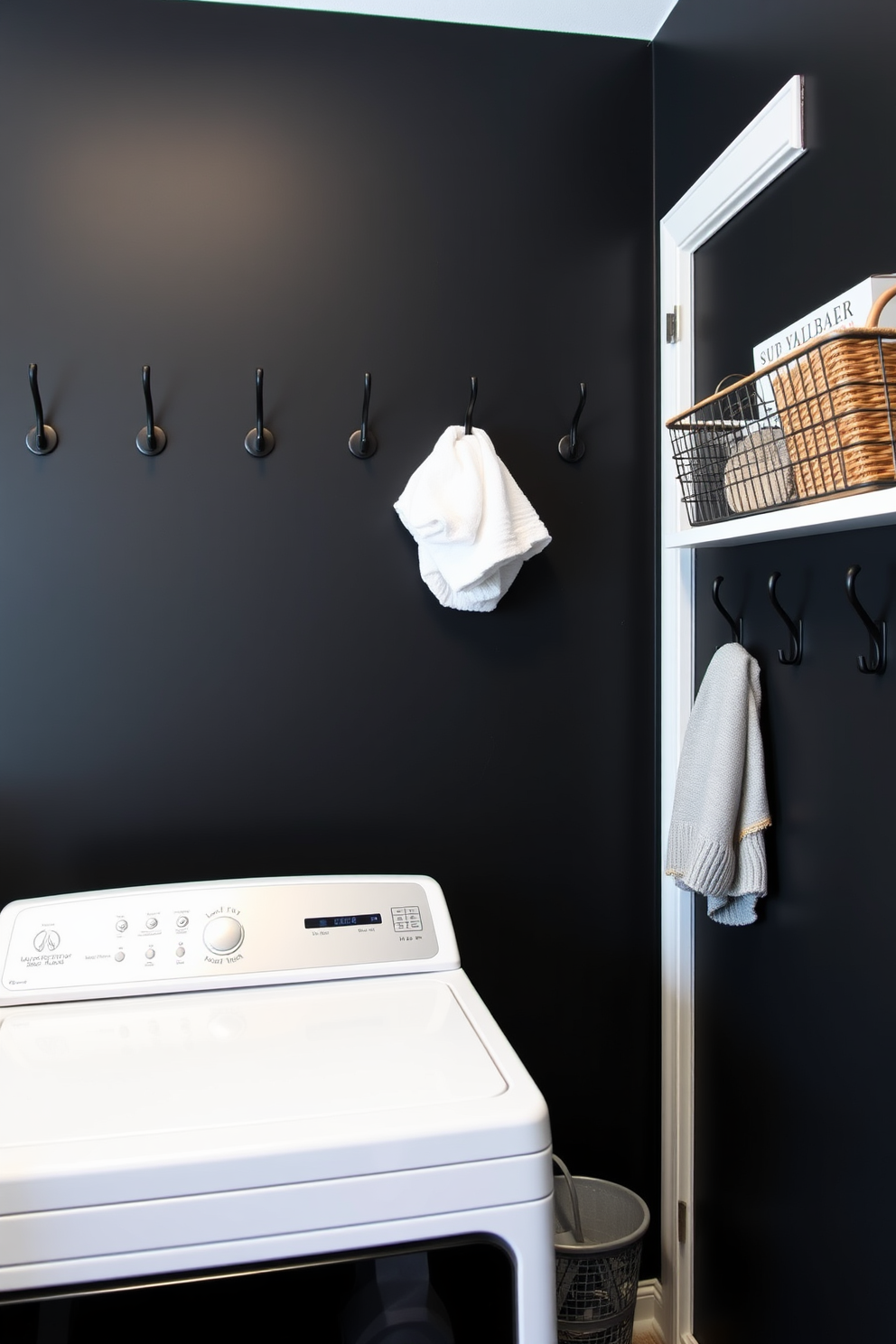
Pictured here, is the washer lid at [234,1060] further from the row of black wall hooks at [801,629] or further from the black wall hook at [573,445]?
the black wall hook at [573,445]

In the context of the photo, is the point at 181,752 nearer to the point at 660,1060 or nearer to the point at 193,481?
the point at 193,481

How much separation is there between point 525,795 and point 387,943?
0.47 meters

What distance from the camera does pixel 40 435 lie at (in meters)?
1.66

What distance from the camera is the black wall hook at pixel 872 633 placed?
3.99 ft

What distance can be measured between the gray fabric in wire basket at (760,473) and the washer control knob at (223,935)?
93 centimetres

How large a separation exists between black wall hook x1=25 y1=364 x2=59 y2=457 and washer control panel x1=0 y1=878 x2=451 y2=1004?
73 cm

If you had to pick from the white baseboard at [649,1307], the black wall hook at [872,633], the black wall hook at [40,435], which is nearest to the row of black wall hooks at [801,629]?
the black wall hook at [872,633]

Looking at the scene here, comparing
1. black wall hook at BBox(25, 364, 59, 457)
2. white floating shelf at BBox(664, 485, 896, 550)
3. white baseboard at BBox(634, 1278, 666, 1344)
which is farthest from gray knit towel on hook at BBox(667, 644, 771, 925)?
black wall hook at BBox(25, 364, 59, 457)

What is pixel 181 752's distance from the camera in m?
1.73

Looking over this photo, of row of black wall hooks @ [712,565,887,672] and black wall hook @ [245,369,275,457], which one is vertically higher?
black wall hook @ [245,369,275,457]

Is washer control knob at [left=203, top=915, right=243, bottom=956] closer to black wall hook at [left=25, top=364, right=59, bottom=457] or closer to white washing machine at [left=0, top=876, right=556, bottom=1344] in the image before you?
white washing machine at [left=0, top=876, right=556, bottom=1344]

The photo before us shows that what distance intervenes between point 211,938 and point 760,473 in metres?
0.99

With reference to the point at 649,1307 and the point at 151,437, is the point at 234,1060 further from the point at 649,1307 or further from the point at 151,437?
the point at 649,1307

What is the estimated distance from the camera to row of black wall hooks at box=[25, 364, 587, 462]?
165 cm
